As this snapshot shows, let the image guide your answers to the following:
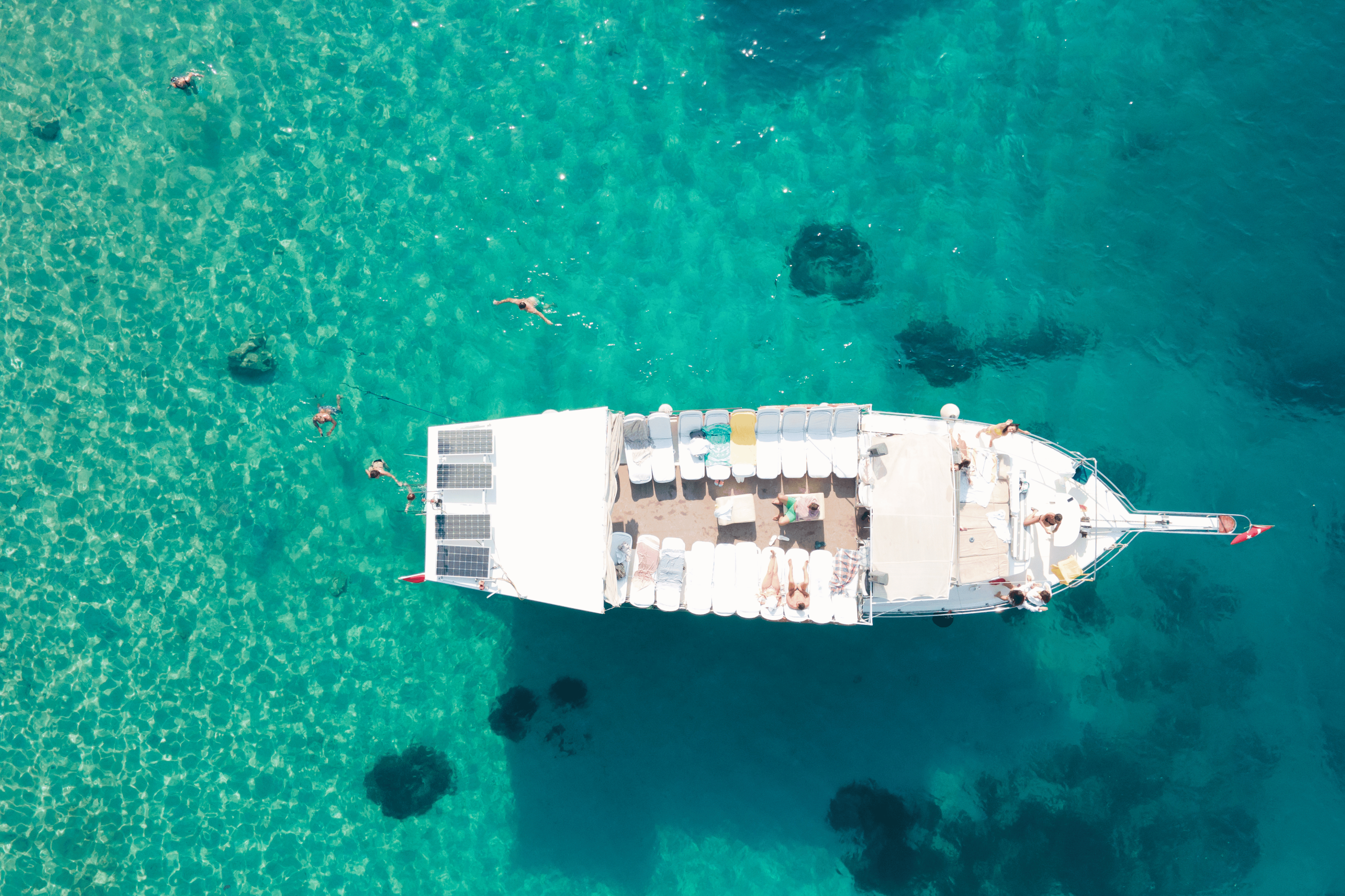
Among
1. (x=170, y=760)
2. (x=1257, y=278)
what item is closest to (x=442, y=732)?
(x=170, y=760)

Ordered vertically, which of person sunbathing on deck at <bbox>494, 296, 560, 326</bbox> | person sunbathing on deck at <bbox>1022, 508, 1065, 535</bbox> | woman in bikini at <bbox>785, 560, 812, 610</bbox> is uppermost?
person sunbathing on deck at <bbox>494, 296, 560, 326</bbox>

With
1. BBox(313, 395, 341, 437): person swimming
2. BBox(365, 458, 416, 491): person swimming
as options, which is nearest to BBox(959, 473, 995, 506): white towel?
BBox(365, 458, 416, 491): person swimming

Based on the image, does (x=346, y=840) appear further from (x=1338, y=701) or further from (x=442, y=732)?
(x=1338, y=701)

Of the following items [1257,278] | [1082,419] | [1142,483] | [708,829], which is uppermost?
[1257,278]

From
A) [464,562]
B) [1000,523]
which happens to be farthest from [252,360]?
[1000,523]

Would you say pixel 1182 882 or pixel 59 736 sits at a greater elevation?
pixel 59 736

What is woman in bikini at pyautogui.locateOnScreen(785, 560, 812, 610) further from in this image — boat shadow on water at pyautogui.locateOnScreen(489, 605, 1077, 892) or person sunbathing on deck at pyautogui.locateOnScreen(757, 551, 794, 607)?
boat shadow on water at pyautogui.locateOnScreen(489, 605, 1077, 892)

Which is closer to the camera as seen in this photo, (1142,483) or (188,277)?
(1142,483)
